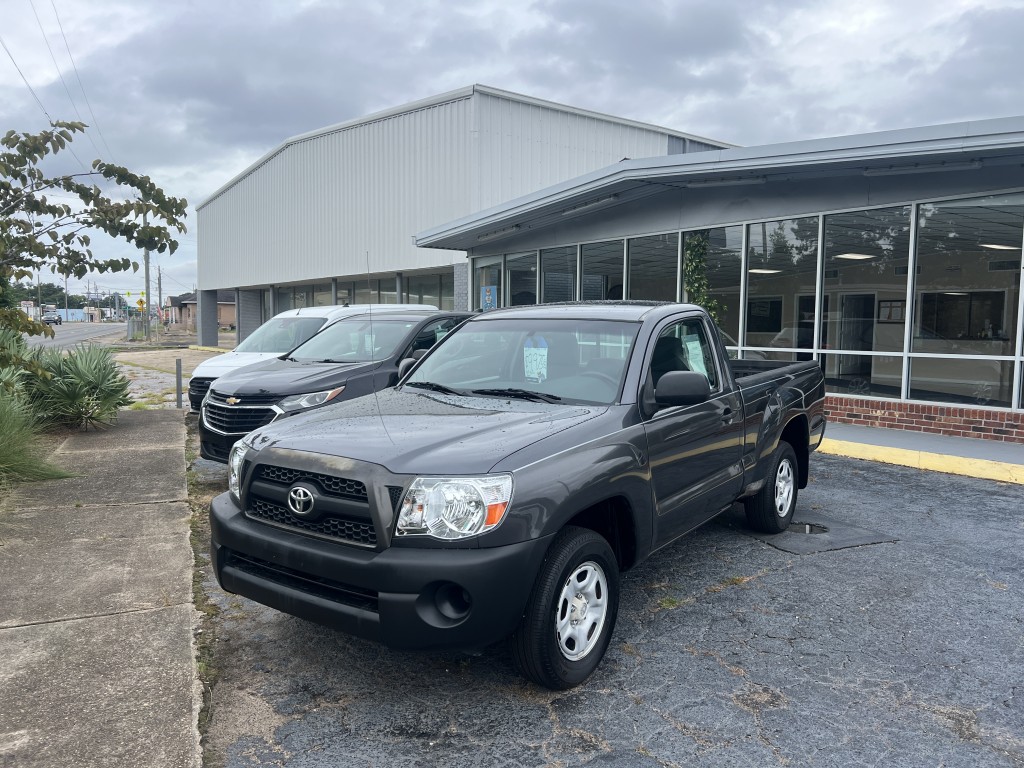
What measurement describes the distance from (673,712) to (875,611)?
1775 mm

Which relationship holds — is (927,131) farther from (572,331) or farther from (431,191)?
(431,191)

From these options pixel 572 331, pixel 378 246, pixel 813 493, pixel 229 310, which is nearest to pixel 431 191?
pixel 378 246

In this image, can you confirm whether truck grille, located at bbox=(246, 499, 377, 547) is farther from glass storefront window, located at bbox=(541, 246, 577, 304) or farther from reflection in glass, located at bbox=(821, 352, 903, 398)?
glass storefront window, located at bbox=(541, 246, 577, 304)

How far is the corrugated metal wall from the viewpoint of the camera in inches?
802

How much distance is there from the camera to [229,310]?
325 feet

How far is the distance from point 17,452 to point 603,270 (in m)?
10.4

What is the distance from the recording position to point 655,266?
1406 cm

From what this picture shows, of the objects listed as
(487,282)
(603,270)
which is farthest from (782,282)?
(487,282)

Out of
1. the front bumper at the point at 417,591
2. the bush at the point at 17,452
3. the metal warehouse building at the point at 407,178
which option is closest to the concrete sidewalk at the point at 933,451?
the front bumper at the point at 417,591

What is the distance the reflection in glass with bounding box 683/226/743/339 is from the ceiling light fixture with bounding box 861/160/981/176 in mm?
2715

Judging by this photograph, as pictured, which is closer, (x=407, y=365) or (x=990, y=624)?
(x=990, y=624)

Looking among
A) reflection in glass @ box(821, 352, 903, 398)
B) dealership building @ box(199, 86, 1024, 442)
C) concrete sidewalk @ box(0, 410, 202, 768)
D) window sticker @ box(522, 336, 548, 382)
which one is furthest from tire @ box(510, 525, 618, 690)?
reflection in glass @ box(821, 352, 903, 398)

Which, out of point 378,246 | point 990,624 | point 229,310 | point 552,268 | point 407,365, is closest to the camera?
point 990,624

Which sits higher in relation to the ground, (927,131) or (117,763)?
(927,131)
